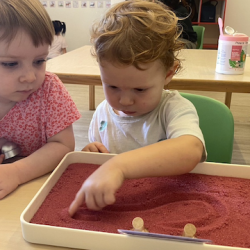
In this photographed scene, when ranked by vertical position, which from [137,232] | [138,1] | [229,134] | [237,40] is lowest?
[229,134]

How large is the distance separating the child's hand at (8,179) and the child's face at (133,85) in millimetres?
280

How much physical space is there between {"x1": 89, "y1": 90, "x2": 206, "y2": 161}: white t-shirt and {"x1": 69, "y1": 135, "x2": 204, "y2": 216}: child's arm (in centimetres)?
5

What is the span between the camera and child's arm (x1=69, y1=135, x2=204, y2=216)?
0.47 meters

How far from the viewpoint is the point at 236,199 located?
1.71ft

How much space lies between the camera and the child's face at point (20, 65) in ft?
2.09

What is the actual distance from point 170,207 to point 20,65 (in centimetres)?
44

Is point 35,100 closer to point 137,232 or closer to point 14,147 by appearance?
point 14,147

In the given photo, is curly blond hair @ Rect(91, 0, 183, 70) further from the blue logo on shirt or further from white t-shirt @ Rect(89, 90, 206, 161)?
the blue logo on shirt

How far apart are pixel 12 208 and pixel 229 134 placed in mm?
710

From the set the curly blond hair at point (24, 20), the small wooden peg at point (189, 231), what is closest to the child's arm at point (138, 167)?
the small wooden peg at point (189, 231)

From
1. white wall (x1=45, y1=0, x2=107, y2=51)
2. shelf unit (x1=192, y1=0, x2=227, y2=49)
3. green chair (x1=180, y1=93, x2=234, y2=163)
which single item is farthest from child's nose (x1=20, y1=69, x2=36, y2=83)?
white wall (x1=45, y1=0, x2=107, y2=51)

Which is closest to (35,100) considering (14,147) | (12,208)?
(14,147)

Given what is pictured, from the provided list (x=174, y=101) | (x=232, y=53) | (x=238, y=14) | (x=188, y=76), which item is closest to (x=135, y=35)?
(x=174, y=101)

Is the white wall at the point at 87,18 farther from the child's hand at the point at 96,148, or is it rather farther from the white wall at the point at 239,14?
the child's hand at the point at 96,148
